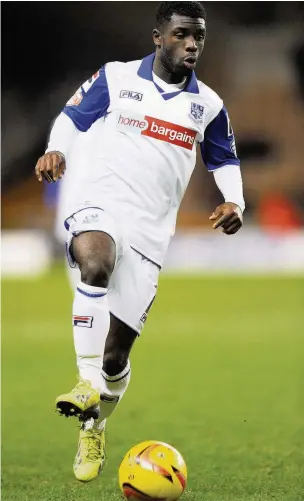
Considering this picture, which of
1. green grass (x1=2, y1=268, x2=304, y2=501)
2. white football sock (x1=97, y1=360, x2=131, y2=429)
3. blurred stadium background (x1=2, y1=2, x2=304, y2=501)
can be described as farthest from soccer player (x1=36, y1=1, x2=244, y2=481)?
blurred stadium background (x1=2, y1=2, x2=304, y2=501)

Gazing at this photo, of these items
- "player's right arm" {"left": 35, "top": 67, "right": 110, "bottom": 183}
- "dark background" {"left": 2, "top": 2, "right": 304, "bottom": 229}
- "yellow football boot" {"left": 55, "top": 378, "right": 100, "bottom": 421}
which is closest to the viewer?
"yellow football boot" {"left": 55, "top": 378, "right": 100, "bottom": 421}

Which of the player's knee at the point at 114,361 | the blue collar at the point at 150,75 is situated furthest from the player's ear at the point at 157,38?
the player's knee at the point at 114,361

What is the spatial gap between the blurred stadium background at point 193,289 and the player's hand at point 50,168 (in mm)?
1760

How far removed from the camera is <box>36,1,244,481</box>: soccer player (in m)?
5.20

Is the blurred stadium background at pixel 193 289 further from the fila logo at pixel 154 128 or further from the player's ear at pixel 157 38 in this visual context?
the player's ear at pixel 157 38

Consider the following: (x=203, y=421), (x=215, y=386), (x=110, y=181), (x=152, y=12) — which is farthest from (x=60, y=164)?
(x=152, y=12)

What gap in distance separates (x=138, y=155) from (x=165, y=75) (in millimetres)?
495

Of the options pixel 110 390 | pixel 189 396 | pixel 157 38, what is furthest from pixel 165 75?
pixel 189 396

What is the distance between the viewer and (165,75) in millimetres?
5395

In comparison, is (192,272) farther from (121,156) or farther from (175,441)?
(121,156)

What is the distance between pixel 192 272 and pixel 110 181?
17.5m

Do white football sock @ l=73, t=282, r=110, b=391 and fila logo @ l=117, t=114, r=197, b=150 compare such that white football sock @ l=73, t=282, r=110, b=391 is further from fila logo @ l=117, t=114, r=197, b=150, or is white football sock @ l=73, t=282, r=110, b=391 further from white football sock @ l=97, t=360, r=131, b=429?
fila logo @ l=117, t=114, r=197, b=150

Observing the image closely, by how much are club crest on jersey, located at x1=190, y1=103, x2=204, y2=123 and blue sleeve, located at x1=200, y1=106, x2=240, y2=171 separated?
0.44 feet

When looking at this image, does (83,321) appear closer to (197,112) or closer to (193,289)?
(197,112)
